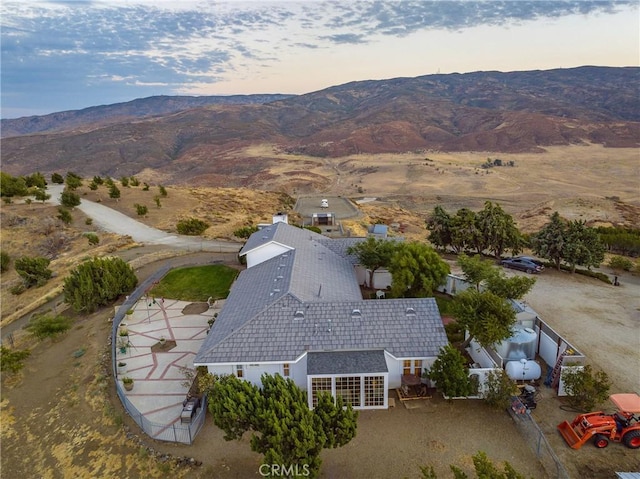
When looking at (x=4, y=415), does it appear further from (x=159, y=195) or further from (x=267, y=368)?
(x=159, y=195)

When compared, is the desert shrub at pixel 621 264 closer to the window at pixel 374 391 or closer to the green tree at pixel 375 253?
the green tree at pixel 375 253

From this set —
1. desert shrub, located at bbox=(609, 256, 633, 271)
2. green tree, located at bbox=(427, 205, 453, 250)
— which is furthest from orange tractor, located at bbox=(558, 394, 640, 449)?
green tree, located at bbox=(427, 205, 453, 250)

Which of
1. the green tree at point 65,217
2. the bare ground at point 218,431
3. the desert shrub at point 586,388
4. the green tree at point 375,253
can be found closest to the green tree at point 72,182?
the green tree at point 65,217

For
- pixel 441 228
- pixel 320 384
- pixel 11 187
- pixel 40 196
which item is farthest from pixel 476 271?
pixel 11 187

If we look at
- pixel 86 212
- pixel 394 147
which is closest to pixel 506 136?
pixel 394 147

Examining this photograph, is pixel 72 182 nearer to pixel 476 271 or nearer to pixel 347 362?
pixel 347 362
